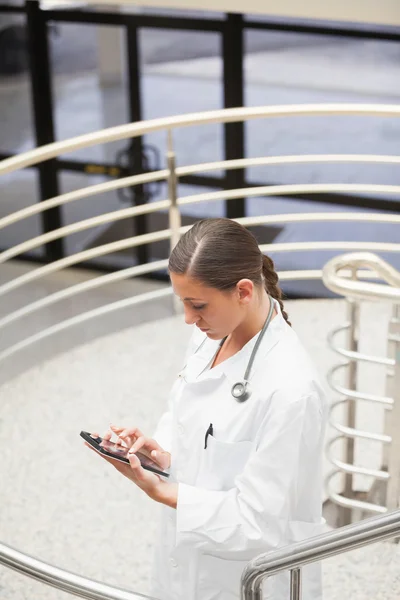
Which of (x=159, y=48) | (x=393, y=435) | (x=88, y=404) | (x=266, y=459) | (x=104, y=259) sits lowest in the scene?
(x=104, y=259)

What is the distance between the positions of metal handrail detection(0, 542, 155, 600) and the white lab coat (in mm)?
207

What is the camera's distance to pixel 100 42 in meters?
8.69

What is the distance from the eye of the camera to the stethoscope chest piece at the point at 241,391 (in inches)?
86.0

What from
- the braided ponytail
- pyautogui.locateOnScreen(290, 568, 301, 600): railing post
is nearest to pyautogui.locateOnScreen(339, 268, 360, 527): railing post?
the braided ponytail

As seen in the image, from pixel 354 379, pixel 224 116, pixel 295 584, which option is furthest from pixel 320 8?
pixel 295 584

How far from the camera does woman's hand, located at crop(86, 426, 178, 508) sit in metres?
2.24

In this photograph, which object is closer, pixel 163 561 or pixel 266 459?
pixel 266 459

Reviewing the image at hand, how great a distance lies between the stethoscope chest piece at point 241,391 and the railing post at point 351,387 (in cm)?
107

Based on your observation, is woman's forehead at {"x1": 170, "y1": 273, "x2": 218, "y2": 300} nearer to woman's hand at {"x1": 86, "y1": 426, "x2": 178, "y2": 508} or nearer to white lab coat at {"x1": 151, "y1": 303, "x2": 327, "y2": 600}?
white lab coat at {"x1": 151, "y1": 303, "x2": 327, "y2": 600}

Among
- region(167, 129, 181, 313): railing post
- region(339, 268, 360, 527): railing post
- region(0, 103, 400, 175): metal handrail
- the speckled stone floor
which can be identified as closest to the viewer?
region(339, 268, 360, 527): railing post

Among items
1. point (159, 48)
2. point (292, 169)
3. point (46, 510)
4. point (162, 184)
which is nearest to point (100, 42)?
point (159, 48)

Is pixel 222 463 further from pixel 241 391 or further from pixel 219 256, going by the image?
pixel 219 256

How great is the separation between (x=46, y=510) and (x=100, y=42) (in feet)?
18.8

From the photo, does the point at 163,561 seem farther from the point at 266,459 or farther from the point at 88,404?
the point at 88,404
